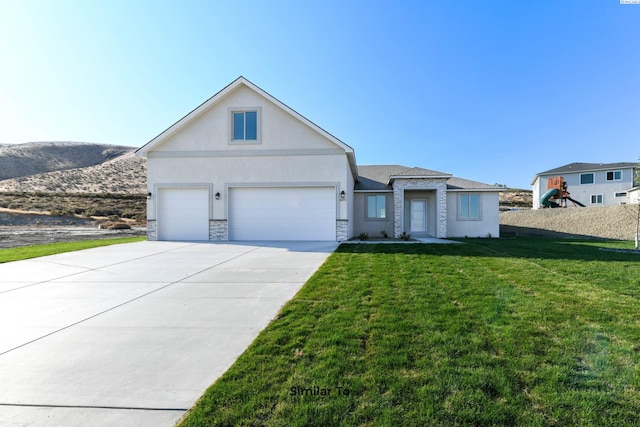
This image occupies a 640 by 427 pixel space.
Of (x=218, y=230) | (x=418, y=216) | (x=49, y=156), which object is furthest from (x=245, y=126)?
(x=49, y=156)

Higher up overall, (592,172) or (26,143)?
(26,143)

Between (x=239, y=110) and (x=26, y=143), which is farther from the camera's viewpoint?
(x=26, y=143)

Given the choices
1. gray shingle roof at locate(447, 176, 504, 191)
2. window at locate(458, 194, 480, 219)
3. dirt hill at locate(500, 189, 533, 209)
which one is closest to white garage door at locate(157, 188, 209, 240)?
gray shingle roof at locate(447, 176, 504, 191)

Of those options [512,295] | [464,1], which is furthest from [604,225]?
[512,295]

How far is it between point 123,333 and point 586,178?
44.6 metres

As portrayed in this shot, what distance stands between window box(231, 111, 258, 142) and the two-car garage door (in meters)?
2.43

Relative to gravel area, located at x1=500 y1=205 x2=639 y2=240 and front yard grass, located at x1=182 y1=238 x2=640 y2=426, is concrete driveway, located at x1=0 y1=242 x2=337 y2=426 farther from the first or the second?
gravel area, located at x1=500 y1=205 x2=639 y2=240

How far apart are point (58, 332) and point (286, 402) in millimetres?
3515

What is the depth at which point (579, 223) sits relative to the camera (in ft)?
63.2

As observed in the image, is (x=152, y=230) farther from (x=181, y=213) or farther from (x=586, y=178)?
(x=586, y=178)

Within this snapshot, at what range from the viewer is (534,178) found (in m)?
39.3

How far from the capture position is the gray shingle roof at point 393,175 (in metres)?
16.1

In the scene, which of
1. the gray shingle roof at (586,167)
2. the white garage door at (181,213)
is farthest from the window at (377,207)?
the gray shingle roof at (586,167)

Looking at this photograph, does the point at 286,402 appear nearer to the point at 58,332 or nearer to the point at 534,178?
the point at 58,332
